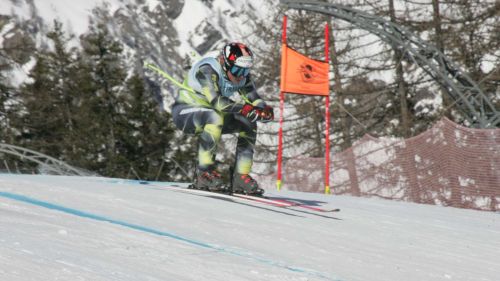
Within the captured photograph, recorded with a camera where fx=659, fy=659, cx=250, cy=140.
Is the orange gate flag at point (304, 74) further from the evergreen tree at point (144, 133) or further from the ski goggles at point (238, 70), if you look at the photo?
the evergreen tree at point (144, 133)

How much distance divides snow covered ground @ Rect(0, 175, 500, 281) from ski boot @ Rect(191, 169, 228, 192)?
27.5 inches

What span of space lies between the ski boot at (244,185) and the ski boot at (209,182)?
14cm

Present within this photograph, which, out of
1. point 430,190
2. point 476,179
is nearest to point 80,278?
point 476,179

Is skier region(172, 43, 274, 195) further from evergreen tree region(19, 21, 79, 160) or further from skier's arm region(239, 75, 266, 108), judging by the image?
evergreen tree region(19, 21, 79, 160)

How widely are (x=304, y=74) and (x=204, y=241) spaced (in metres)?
9.72

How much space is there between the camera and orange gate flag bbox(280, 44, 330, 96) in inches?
516

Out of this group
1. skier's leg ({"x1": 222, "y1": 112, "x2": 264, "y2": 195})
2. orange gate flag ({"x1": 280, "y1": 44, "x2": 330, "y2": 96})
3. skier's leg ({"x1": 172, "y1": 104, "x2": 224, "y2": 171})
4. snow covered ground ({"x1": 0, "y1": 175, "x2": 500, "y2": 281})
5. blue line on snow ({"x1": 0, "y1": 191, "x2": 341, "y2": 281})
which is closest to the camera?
snow covered ground ({"x1": 0, "y1": 175, "x2": 500, "y2": 281})

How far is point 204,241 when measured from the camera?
148 inches

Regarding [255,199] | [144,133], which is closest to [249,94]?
[255,199]

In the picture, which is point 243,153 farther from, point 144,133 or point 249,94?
point 144,133

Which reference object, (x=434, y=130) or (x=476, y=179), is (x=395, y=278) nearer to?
(x=476, y=179)

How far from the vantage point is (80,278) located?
2.40 meters

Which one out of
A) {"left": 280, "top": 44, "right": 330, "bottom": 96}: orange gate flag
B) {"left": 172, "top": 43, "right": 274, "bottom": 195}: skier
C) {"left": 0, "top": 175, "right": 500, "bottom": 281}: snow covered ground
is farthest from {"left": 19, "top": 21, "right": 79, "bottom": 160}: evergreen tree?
{"left": 0, "top": 175, "right": 500, "bottom": 281}: snow covered ground

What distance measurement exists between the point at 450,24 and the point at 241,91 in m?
15.4
